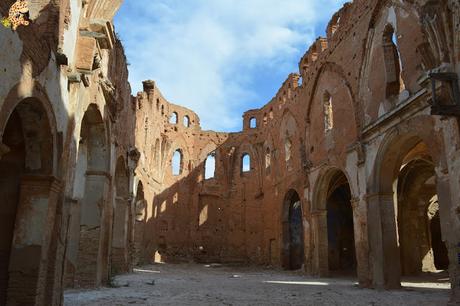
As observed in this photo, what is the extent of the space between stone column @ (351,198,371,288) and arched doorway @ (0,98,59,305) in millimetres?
9592

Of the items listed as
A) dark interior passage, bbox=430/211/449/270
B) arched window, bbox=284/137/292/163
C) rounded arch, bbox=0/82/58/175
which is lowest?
dark interior passage, bbox=430/211/449/270

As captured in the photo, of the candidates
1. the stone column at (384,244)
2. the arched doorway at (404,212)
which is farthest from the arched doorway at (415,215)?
the stone column at (384,244)

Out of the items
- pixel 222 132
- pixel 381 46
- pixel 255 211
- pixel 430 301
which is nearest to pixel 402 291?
pixel 430 301

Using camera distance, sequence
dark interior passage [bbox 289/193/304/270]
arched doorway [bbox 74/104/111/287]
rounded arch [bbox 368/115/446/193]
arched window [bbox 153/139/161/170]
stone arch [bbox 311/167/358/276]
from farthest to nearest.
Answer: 1. arched window [bbox 153/139/161/170]
2. dark interior passage [bbox 289/193/304/270]
3. stone arch [bbox 311/167/358/276]
4. arched doorway [bbox 74/104/111/287]
5. rounded arch [bbox 368/115/446/193]

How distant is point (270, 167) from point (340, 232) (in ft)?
19.6

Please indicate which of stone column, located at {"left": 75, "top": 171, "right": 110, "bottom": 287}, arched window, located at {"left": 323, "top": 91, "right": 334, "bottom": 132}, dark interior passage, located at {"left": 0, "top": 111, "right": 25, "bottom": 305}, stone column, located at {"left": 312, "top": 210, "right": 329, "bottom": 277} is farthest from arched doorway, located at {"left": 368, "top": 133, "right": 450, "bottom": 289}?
dark interior passage, located at {"left": 0, "top": 111, "right": 25, "bottom": 305}

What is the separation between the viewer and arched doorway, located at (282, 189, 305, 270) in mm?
22345

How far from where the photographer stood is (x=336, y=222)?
2134 cm

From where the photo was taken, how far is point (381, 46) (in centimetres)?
1293

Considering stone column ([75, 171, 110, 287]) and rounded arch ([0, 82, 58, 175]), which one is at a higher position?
rounded arch ([0, 82, 58, 175])

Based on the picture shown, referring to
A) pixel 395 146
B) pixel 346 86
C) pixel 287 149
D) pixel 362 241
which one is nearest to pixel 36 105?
pixel 395 146

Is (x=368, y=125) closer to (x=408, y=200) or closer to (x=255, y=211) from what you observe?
(x=408, y=200)

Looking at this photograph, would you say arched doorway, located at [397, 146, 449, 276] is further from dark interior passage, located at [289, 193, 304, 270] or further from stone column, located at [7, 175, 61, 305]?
stone column, located at [7, 175, 61, 305]

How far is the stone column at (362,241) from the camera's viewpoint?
508 inches
